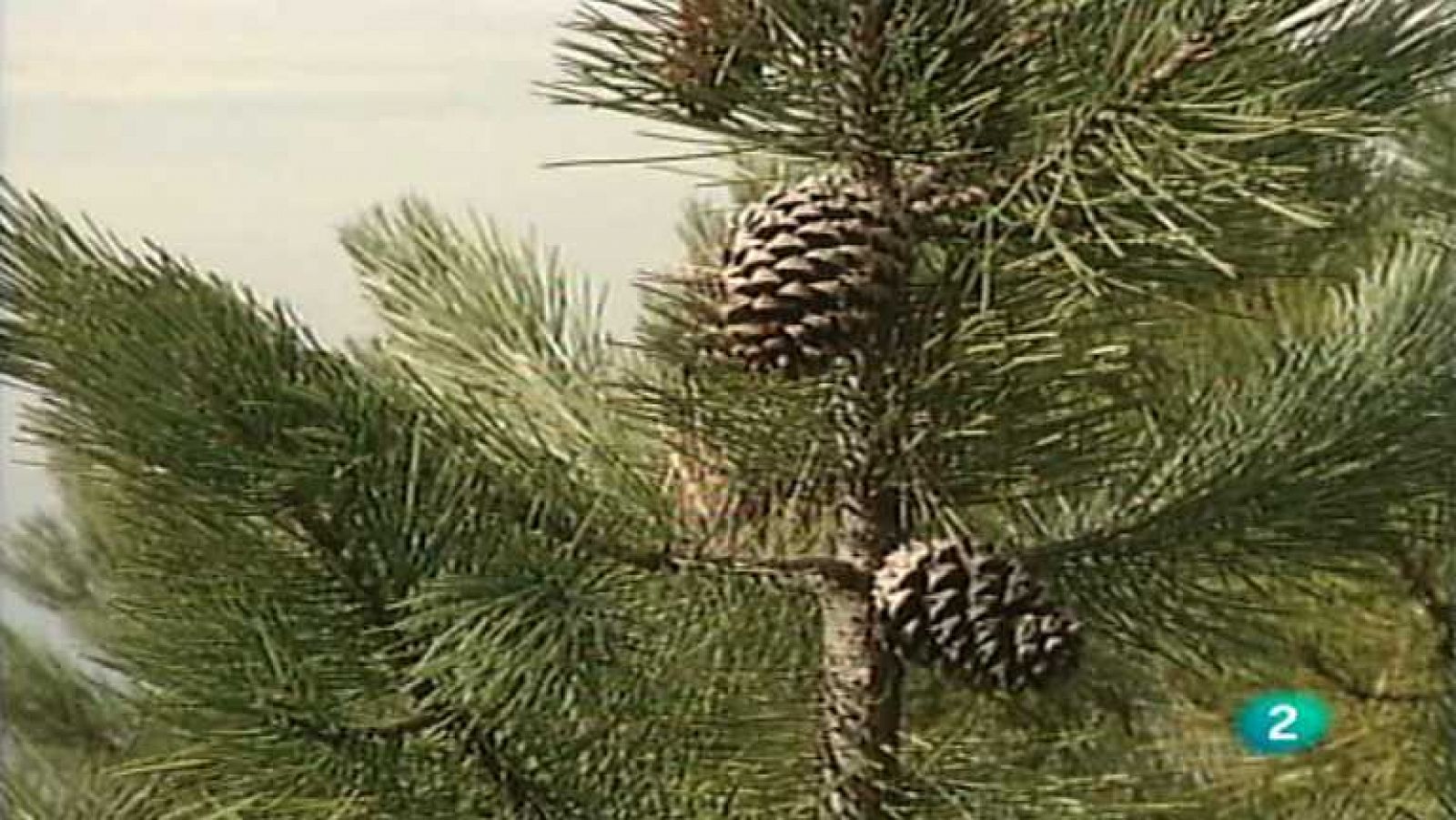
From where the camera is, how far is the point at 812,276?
439mm

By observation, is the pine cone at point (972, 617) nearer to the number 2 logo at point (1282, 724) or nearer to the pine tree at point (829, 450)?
the pine tree at point (829, 450)

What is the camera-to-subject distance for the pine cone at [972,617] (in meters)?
0.46

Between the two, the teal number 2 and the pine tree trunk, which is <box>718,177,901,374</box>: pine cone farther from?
the teal number 2

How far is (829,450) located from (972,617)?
0.05 m

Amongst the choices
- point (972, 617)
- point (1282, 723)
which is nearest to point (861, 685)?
point (972, 617)

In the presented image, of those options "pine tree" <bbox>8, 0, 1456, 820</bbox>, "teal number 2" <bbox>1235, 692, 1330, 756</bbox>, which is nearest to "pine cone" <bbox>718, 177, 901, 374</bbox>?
"pine tree" <bbox>8, 0, 1456, 820</bbox>

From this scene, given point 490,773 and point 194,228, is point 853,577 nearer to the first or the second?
point 490,773

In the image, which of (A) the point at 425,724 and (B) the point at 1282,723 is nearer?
(A) the point at 425,724

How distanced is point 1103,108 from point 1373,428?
0.09 metres

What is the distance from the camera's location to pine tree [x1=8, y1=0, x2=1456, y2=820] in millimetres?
423

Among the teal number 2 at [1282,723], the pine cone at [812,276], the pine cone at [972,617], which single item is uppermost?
the pine cone at [812,276]

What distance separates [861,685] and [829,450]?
2.0 inches

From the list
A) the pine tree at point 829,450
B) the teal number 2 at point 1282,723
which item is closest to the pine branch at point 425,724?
the pine tree at point 829,450

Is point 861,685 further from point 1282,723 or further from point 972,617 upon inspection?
point 1282,723
